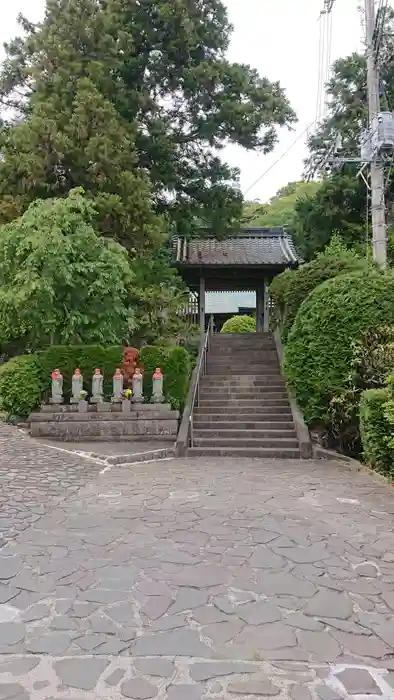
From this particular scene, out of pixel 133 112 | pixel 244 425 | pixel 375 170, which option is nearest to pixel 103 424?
pixel 244 425

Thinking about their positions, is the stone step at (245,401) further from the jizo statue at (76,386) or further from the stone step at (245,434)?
the jizo statue at (76,386)

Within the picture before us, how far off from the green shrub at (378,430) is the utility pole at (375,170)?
5.81 meters

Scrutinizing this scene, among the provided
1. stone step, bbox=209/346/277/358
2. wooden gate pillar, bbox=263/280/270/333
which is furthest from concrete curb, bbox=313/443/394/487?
wooden gate pillar, bbox=263/280/270/333

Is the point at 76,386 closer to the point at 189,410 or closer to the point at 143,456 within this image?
the point at 189,410

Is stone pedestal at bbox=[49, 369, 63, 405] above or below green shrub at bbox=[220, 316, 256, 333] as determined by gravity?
below

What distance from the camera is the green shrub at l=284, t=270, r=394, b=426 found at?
9477 mm

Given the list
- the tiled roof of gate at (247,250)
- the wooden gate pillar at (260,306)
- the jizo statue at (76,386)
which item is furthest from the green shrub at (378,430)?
the wooden gate pillar at (260,306)

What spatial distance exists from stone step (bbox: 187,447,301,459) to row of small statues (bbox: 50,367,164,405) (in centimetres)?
198

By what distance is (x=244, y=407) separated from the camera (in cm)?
1205

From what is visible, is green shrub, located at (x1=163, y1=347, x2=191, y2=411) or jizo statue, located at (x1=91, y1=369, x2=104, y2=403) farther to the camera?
green shrub, located at (x1=163, y1=347, x2=191, y2=411)

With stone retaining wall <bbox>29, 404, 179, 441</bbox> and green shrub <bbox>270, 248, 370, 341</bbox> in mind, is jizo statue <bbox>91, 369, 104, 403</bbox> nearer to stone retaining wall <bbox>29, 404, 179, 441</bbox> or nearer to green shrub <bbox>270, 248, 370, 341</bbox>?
stone retaining wall <bbox>29, 404, 179, 441</bbox>

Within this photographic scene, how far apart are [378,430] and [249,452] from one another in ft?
9.70

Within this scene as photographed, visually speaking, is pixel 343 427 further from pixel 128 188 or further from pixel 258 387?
pixel 128 188

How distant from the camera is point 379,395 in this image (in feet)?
26.1
